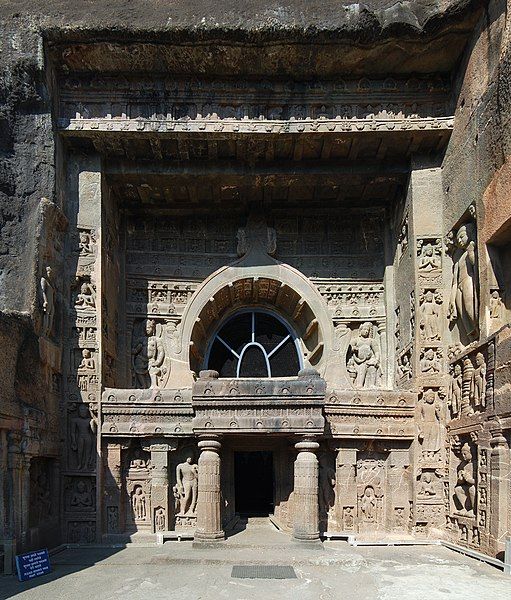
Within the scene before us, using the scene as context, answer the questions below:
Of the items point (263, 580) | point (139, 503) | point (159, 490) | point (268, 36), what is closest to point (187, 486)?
point (159, 490)

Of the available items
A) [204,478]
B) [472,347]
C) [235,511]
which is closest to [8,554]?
[204,478]

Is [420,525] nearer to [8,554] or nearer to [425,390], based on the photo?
[425,390]

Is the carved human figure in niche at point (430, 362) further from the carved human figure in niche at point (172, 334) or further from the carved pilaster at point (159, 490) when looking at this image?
the carved human figure in niche at point (172, 334)

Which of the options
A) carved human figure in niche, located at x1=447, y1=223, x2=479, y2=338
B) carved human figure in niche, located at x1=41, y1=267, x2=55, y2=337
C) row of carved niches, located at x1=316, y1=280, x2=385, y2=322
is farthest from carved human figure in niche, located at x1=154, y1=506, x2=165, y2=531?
carved human figure in niche, located at x1=447, y1=223, x2=479, y2=338

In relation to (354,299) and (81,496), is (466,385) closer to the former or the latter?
(354,299)

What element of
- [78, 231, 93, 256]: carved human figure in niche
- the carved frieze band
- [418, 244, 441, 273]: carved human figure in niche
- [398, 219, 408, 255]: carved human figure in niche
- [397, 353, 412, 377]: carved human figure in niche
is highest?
the carved frieze band

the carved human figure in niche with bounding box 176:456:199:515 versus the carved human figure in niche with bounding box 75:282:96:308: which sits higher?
the carved human figure in niche with bounding box 75:282:96:308

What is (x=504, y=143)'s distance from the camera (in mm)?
7762

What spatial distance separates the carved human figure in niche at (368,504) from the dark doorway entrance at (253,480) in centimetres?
213

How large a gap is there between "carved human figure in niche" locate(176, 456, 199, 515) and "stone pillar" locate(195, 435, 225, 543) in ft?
2.48

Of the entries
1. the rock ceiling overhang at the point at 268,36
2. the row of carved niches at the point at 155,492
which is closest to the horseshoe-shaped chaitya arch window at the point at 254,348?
the row of carved niches at the point at 155,492

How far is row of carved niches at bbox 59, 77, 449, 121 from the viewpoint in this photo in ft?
32.3

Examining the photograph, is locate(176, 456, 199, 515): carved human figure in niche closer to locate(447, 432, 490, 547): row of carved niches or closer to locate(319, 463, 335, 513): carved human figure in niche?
locate(319, 463, 335, 513): carved human figure in niche

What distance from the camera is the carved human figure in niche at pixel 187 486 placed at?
973cm
